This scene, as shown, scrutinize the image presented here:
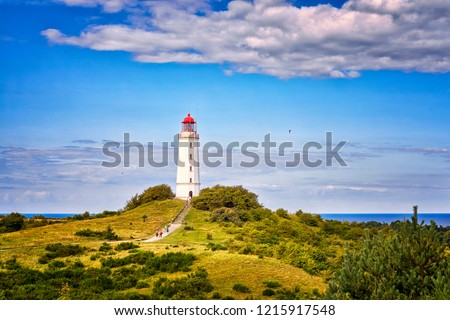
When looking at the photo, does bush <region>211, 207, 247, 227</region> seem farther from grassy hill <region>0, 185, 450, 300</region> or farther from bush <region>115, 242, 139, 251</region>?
bush <region>115, 242, 139, 251</region>

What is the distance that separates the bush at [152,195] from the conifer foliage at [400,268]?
5435 centimetres

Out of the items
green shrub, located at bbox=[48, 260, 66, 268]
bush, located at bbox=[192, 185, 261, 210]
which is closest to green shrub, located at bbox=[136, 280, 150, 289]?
green shrub, located at bbox=[48, 260, 66, 268]

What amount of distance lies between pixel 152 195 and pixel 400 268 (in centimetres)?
5628

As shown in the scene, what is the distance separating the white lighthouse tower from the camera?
72.8 m

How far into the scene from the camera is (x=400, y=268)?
59.7 feet

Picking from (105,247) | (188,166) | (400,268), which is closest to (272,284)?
(400,268)

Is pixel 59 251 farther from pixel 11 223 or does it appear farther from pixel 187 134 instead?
pixel 187 134

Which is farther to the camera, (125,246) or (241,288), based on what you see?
(125,246)

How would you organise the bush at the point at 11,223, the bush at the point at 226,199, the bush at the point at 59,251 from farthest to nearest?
the bush at the point at 226,199
the bush at the point at 11,223
the bush at the point at 59,251

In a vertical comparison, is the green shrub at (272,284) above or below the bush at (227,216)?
below

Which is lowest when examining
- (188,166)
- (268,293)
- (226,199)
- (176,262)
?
(268,293)

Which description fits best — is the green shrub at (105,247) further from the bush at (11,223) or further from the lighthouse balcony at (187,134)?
the lighthouse balcony at (187,134)

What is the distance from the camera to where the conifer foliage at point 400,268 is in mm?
17656

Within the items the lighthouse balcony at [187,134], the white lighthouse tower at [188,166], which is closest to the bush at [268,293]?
the white lighthouse tower at [188,166]
